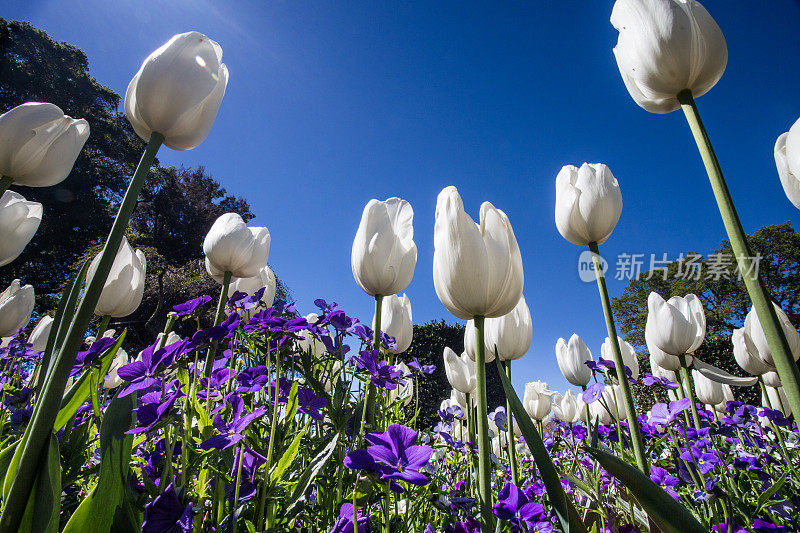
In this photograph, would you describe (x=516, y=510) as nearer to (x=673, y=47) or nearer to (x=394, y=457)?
(x=394, y=457)

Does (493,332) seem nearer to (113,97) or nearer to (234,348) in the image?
(234,348)

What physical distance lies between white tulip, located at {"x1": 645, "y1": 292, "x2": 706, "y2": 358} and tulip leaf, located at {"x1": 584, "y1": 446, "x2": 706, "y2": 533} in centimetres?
190

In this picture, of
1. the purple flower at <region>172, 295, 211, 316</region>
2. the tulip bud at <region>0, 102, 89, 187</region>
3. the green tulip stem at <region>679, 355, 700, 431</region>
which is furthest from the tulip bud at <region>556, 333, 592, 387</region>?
the tulip bud at <region>0, 102, 89, 187</region>

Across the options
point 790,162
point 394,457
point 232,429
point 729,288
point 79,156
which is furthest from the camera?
point 729,288

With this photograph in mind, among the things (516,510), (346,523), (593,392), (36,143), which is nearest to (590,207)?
(593,392)

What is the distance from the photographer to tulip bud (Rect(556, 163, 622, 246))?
171 cm

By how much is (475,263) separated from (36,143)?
4.89 feet

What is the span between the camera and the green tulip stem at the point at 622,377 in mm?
1356

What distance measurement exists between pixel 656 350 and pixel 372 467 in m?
2.47

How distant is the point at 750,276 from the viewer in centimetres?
85

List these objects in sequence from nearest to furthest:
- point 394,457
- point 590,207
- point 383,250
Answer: point 394,457 < point 383,250 < point 590,207

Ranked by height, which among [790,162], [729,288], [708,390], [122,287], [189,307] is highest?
[729,288]

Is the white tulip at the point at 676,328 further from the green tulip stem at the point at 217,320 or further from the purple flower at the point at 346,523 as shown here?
the green tulip stem at the point at 217,320

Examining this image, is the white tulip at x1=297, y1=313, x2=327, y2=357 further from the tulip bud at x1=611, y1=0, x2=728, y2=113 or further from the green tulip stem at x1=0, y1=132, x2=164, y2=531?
the tulip bud at x1=611, y1=0, x2=728, y2=113
